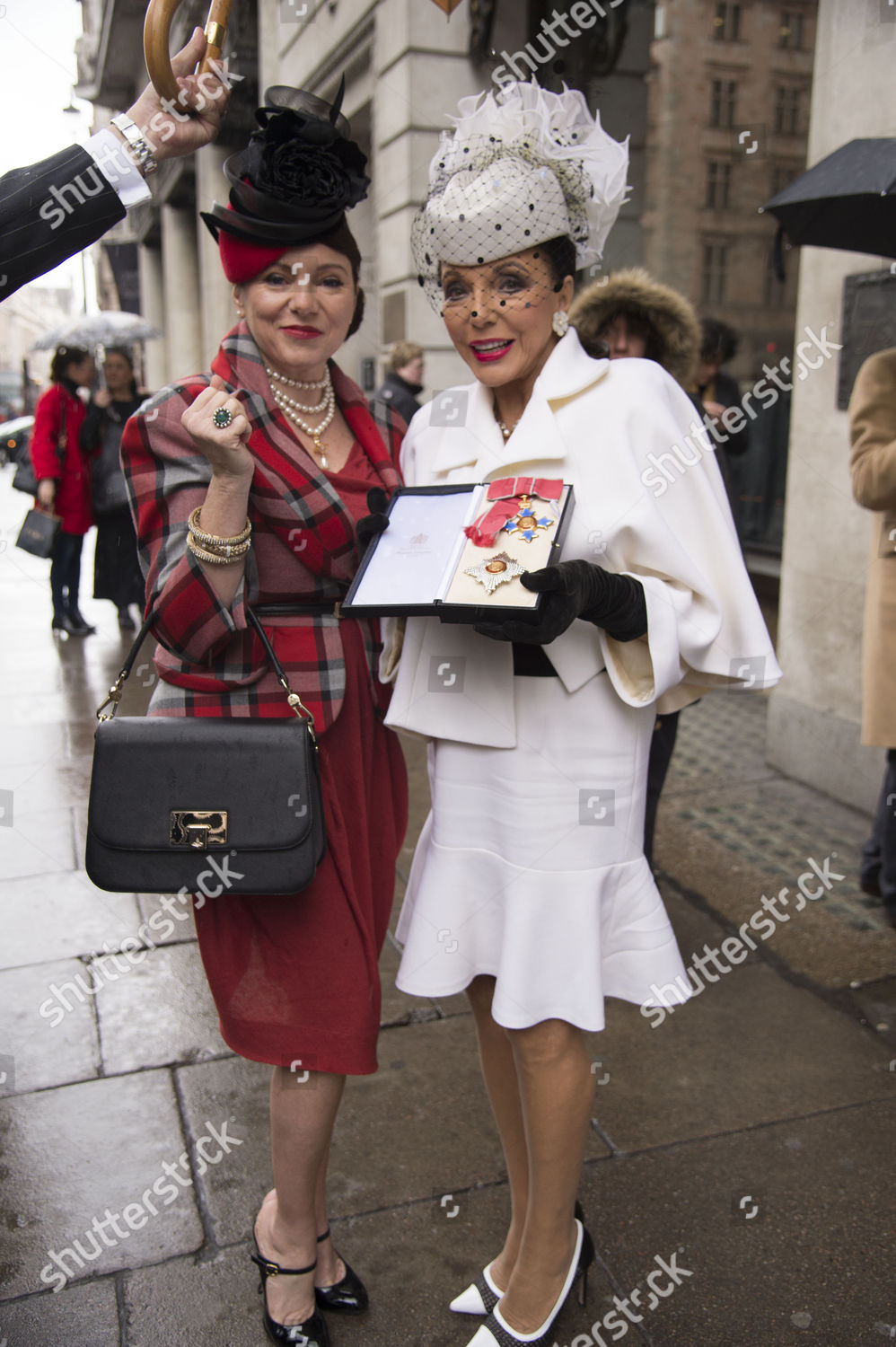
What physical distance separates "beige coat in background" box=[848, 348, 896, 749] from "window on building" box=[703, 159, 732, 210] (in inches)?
248

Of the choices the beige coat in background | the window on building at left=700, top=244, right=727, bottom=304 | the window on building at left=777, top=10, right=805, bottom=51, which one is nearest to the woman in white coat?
the beige coat in background

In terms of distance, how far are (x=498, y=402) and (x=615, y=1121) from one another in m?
1.79

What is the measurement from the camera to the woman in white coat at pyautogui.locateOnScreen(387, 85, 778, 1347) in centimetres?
196

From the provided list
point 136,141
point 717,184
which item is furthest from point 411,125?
point 136,141

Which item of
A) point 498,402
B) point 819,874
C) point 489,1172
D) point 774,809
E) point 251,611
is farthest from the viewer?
point 774,809

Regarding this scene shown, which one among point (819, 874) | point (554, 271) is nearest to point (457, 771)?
point (554, 271)

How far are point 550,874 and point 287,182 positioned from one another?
4.33 ft

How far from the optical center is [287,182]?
198 centimetres

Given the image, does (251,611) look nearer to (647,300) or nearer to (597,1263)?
(597,1263)

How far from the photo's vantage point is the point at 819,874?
4219 mm

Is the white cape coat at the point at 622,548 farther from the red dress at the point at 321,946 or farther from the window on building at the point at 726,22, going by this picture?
the window on building at the point at 726,22

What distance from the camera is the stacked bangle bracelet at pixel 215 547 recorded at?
1.86m

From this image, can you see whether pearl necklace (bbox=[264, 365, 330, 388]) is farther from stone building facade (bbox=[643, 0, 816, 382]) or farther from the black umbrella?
stone building facade (bbox=[643, 0, 816, 382])

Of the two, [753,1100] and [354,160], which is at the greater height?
[354,160]
